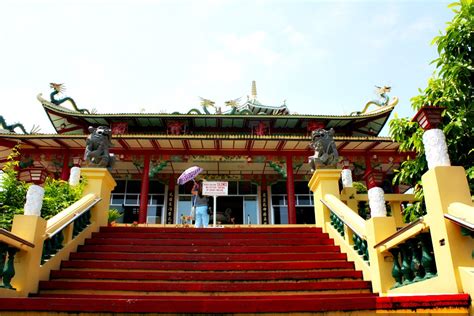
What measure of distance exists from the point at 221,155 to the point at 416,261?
11944 mm

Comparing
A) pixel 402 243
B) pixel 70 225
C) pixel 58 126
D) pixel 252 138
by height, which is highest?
pixel 58 126

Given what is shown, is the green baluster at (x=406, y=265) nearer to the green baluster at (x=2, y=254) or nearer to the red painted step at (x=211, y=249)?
the red painted step at (x=211, y=249)

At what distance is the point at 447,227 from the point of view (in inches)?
128

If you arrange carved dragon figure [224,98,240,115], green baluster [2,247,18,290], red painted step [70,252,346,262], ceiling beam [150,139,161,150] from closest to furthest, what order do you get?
green baluster [2,247,18,290] < red painted step [70,252,346,262] < ceiling beam [150,139,161,150] < carved dragon figure [224,98,240,115]

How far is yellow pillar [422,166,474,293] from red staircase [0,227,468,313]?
0.24 metres

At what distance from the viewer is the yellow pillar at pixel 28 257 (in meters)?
4.50

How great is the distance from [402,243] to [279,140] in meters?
10.5

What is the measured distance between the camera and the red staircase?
3.51 metres

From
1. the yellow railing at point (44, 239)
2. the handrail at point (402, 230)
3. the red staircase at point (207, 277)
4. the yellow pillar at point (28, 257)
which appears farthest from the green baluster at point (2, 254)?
the handrail at point (402, 230)

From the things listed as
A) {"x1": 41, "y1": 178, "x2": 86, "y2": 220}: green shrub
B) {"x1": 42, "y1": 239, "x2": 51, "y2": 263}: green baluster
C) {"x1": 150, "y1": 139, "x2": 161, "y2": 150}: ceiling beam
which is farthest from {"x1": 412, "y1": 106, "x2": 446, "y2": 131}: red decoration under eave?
{"x1": 150, "y1": 139, "x2": 161, "y2": 150}: ceiling beam

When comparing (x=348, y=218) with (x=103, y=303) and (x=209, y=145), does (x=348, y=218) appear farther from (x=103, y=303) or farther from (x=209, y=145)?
(x=209, y=145)

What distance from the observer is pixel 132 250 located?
6004mm

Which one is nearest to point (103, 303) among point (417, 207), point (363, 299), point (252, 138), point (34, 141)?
point (363, 299)

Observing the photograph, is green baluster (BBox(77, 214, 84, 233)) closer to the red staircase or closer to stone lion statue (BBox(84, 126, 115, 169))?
the red staircase
